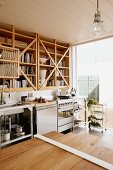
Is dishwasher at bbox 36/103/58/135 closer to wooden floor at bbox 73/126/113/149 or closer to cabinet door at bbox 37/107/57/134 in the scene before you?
cabinet door at bbox 37/107/57/134

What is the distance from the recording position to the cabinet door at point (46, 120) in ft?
9.51

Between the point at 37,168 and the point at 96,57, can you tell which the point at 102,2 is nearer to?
the point at 37,168

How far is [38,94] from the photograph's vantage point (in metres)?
3.66

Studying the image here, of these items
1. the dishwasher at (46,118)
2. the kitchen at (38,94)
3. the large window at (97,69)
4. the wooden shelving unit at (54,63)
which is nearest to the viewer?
the kitchen at (38,94)

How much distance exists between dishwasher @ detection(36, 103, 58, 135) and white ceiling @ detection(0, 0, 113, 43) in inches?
61.7

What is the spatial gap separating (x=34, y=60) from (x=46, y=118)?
128cm

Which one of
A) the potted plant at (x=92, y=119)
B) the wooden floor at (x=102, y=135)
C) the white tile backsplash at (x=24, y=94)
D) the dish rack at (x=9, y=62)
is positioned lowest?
the wooden floor at (x=102, y=135)

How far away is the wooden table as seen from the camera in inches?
36.6

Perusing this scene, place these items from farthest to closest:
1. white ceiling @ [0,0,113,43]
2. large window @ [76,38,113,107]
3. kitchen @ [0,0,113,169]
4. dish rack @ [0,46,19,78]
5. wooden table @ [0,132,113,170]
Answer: large window @ [76,38,113,107] < dish rack @ [0,46,19,78] < white ceiling @ [0,0,113,43] < kitchen @ [0,0,113,169] < wooden table @ [0,132,113,170]

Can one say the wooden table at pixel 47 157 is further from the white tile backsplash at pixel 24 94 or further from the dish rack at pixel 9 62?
the white tile backsplash at pixel 24 94

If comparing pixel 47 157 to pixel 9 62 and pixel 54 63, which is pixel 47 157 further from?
pixel 54 63

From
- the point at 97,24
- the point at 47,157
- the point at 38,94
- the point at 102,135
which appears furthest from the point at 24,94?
the point at 47,157

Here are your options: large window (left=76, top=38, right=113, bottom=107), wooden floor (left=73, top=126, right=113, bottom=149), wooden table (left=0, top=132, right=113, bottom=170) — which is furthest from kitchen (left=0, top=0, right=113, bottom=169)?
large window (left=76, top=38, right=113, bottom=107)

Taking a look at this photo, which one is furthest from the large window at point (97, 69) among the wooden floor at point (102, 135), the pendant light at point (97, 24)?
the pendant light at point (97, 24)
